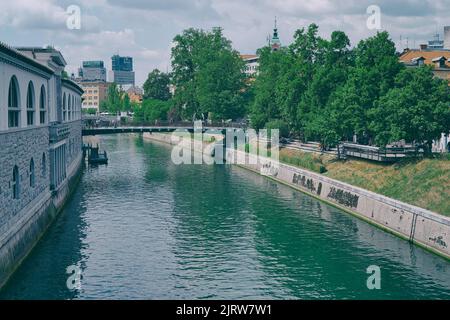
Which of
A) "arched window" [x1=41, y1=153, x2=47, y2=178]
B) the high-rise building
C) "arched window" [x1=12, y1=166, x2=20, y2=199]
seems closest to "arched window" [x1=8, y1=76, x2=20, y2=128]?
"arched window" [x1=12, y1=166, x2=20, y2=199]

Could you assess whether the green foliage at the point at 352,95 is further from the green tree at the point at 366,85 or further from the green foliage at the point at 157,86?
the green foliage at the point at 157,86

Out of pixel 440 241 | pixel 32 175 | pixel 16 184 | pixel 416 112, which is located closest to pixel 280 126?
pixel 416 112

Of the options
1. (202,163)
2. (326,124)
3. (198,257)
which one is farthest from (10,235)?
(202,163)

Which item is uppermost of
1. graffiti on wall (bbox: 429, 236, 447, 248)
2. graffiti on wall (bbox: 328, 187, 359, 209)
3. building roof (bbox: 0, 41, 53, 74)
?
building roof (bbox: 0, 41, 53, 74)

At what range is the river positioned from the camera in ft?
113

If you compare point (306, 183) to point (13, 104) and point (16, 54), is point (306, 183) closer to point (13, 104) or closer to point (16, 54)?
point (13, 104)

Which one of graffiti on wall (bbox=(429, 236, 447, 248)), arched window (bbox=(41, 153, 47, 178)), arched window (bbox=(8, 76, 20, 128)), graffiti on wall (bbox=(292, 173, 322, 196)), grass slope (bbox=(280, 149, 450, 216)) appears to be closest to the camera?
arched window (bbox=(8, 76, 20, 128))

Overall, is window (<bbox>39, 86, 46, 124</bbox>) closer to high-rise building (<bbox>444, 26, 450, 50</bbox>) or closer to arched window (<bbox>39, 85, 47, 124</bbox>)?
arched window (<bbox>39, 85, 47, 124</bbox>)

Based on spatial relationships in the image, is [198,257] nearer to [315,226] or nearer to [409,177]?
[315,226]

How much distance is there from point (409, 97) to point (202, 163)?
53.0 m

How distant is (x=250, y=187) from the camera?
7381cm

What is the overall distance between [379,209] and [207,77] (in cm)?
7233

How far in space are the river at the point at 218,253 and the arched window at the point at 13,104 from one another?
31.5ft

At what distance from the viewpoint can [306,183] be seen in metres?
69.1
